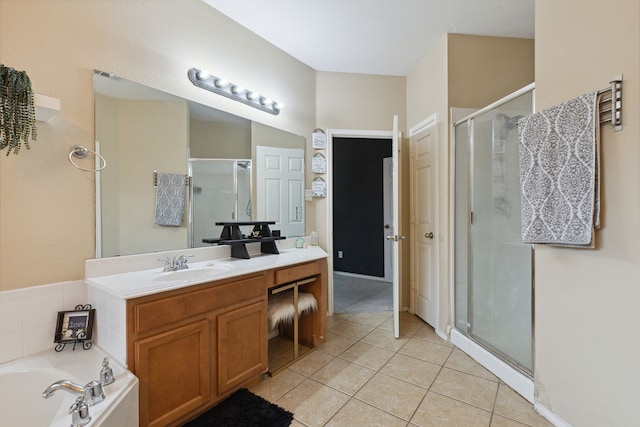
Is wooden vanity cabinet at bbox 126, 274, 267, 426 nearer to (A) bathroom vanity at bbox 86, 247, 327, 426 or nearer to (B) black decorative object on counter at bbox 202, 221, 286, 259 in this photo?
(A) bathroom vanity at bbox 86, 247, 327, 426

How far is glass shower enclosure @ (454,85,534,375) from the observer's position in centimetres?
195

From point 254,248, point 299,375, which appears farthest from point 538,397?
point 254,248

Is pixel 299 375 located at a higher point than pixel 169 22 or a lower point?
lower

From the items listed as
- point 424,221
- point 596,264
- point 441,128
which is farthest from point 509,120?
point 424,221

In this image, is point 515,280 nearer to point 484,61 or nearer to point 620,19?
point 620,19

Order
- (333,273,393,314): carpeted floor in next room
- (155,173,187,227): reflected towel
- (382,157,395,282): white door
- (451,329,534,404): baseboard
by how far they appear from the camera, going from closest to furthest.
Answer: (451,329,534,404): baseboard < (155,173,187,227): reflected towel < (333,273,393,314): carpeted floor in next room < (382,157,395,282): white door

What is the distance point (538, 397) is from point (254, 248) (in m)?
2.15

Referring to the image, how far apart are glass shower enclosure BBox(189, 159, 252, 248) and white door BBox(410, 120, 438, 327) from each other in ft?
5.67

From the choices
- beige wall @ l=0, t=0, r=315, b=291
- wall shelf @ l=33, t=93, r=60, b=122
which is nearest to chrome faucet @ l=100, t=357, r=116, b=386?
beige wall @ l=0, t=0, r=315, b=291

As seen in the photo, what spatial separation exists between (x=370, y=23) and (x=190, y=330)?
2594 mm

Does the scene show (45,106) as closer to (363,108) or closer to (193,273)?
(193,273)

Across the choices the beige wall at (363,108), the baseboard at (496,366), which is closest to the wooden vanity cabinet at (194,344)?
the beige wall at (363,108)

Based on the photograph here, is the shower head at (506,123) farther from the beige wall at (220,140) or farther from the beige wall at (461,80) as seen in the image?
the beige wall at (220,140)

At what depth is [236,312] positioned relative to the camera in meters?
1.77
